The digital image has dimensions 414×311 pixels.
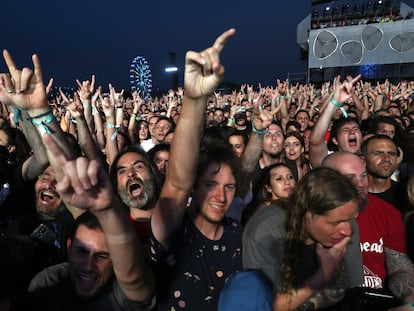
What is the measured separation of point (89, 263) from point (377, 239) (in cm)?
183

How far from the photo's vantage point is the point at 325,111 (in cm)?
362

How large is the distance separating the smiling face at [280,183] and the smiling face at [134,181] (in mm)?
994

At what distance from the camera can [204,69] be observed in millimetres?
1601

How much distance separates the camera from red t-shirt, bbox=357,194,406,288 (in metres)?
2.41

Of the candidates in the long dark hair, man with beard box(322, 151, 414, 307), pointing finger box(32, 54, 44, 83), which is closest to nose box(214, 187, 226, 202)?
the long dark hair

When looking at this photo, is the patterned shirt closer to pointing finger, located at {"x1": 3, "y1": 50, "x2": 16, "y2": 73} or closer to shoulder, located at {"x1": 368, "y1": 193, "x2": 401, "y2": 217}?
pointing finger, located at {"x1": 3, "y1": 50, "x2": 16, "y2": 73}

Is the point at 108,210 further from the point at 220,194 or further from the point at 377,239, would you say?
the point at 377,239

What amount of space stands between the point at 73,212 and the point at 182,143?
1.18 meters

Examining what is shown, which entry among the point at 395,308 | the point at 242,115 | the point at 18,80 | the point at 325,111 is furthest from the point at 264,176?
the point at 242,115

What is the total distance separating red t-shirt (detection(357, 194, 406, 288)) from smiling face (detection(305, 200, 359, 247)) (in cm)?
74

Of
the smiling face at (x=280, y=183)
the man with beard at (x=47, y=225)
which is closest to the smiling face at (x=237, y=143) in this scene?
the smiling face at (x=280, y=183)

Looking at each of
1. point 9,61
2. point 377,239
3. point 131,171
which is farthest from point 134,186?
point 377,239

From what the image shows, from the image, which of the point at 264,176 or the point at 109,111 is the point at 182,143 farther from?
the point at 109,111

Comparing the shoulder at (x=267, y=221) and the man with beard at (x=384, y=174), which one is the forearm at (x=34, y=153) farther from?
the man with beard at (x=384, y=174)
